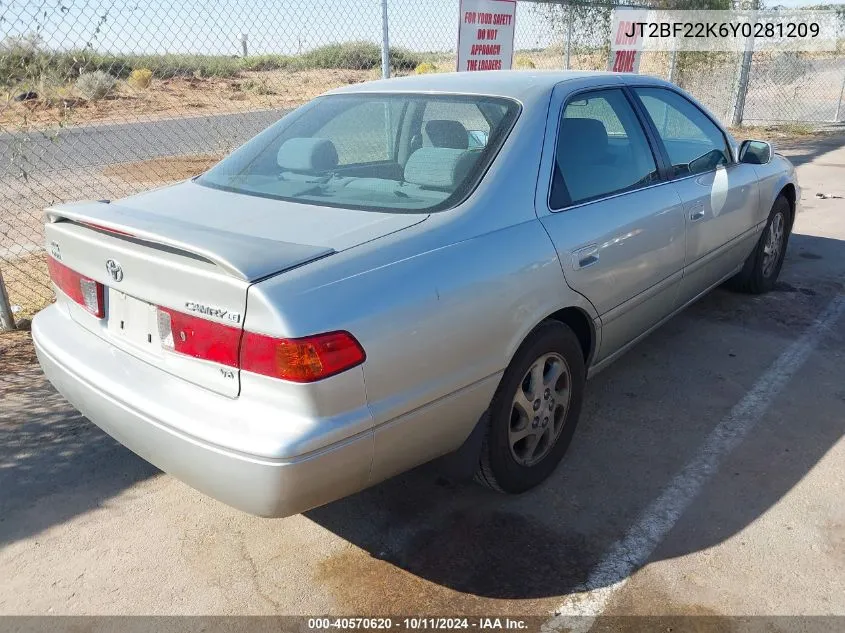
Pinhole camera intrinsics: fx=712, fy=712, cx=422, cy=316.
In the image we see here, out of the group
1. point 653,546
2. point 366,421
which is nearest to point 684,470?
point 653,546

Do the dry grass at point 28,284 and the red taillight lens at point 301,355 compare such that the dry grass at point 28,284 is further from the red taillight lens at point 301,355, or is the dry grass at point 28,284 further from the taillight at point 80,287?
the red taillight lens at point 301,355

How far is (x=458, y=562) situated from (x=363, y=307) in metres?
1.11

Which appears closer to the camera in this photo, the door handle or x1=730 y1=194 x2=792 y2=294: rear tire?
the door handle

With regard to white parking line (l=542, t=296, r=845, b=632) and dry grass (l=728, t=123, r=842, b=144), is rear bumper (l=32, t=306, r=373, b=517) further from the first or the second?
dry grass (l=728, t=123, r=842, b=144)

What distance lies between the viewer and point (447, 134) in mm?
3127

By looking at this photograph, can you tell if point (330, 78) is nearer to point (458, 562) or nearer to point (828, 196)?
point (828, 196)

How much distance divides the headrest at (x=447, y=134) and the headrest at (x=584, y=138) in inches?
16.1

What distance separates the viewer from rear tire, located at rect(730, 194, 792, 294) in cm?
508

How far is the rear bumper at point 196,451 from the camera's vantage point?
205 cm

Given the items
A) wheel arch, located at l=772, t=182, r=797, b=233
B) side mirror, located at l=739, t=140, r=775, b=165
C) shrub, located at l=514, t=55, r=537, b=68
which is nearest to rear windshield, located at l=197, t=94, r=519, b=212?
side mirror, located at l=739, t=140, r=775, b=165

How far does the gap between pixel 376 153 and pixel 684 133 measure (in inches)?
78.6

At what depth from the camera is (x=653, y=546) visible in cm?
268

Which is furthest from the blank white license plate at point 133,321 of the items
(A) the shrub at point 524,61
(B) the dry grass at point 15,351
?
(A) the shrub at point 524,61

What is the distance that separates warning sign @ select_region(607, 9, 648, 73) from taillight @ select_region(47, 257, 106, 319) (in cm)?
859
